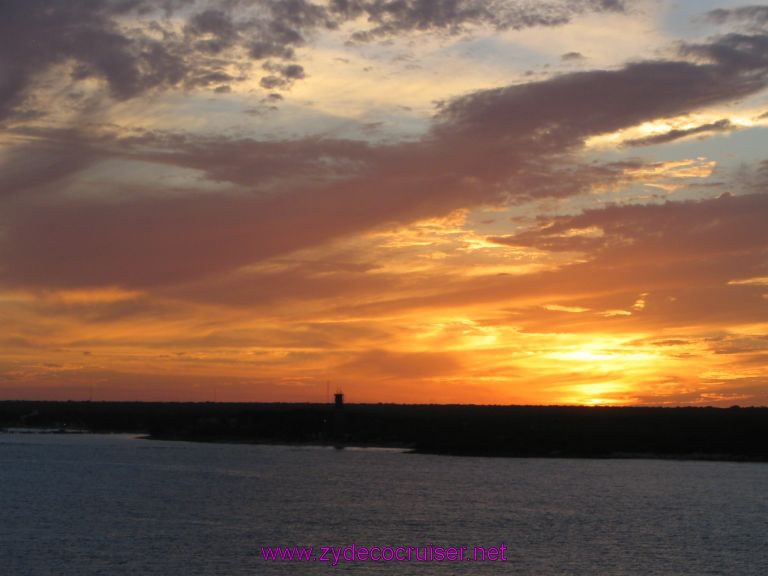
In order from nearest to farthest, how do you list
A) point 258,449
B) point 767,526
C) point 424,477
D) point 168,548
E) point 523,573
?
1. point 523,573
2. point 168,548
3. point 767,526
4. point 424,477
5. point 258,449

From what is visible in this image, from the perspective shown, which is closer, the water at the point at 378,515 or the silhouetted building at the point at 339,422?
the water at the point at 378,515

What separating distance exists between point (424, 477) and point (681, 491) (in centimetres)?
2887

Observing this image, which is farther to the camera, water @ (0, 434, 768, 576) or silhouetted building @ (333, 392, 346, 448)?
silhouetted building @ (333, 392, 346, 448)

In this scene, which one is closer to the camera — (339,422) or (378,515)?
(378,515)

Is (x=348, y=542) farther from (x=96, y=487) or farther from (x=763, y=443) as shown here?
(x=763, y=443)

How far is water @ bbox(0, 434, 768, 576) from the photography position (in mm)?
54000

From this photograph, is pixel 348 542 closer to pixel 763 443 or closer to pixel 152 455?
pixel 152 455

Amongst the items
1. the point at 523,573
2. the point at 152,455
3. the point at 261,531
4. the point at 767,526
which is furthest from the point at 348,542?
the point at 152,455

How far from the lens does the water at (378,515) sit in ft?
177

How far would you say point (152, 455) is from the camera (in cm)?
14412

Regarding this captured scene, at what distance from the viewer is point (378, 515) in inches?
2928

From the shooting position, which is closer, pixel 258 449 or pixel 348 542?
pixel 348 542

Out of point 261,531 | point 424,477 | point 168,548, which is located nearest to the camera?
point 168,548

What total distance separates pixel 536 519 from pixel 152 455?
86.5 metres
